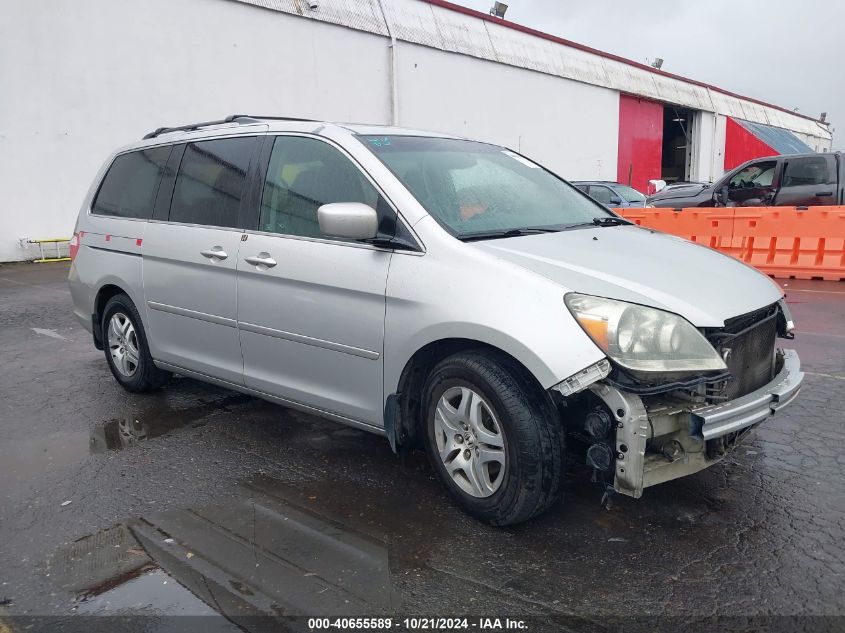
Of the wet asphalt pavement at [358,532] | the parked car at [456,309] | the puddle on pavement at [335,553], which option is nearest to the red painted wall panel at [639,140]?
the wet asphalt pavement at [358,532]

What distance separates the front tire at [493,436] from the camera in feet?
9.72

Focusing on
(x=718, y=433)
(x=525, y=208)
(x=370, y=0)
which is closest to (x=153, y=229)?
(x=525, y=208)

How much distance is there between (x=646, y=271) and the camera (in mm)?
3244

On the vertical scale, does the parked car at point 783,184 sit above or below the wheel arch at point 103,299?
above

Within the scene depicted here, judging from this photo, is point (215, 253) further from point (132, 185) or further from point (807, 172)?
point (807, 172)

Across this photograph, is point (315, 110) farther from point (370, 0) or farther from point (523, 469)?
point (523, 469)

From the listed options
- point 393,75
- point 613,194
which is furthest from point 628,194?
point 393,75

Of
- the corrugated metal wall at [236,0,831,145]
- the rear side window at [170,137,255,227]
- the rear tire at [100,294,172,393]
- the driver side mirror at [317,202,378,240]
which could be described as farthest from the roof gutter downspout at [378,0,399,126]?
the driver side mirror at [317,202,378,240]

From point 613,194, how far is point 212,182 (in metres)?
12.8

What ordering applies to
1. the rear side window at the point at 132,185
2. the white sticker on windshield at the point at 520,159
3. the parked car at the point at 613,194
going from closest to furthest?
1. the white sticker on windshield at the point at 520,159
2. the rear side window at the point at 132,185
3. the parked car at the point at 613,194

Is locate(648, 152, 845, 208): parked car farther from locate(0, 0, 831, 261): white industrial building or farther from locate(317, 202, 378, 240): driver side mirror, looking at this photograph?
locate(317, 202, 378, 240): driver side mirror

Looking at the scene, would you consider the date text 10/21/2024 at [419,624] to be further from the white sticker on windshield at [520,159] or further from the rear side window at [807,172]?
the rear side window at [807,172]

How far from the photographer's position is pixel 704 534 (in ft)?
10.3

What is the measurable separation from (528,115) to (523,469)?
22.3 meters
